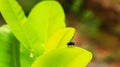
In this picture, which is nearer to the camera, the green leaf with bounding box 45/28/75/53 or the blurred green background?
the green leaf with bounding box 45/28/75/53

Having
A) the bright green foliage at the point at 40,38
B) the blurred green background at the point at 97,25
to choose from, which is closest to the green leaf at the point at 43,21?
the bright green foliage at the point at 40,38

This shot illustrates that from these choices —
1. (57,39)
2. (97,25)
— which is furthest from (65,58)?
(97,25)

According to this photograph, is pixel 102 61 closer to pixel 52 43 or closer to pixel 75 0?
pixel 75 0

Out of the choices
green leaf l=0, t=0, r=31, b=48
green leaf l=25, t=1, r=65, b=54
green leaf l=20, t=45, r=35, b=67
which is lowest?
green leaf l=20, t=45, r=35, b=67

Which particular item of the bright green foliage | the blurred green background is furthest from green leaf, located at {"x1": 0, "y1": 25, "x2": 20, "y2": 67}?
the blurred green background

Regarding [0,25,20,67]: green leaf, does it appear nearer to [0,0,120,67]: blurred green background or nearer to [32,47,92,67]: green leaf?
[32,47,92,67]: green leaf

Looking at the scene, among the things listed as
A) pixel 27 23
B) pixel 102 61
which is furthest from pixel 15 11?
pixel 102 61

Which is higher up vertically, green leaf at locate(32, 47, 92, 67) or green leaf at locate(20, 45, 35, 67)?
green leaf at locate(32, 47, 92, 67)
